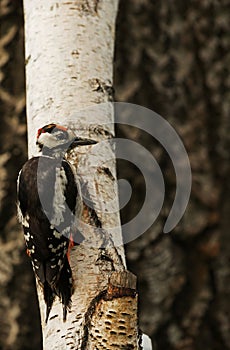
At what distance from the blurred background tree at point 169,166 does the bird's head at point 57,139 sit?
1148 mm

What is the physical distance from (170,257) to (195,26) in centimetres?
110

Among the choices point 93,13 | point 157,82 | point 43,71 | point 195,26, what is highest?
point 195,26

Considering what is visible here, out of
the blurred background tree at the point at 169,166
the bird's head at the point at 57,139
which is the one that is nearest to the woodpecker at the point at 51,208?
the bird's head at the point at 57,139

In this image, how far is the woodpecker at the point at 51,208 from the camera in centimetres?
218

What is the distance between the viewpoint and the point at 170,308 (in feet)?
12.0

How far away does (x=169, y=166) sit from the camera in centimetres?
366

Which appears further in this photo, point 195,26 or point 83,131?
point 195,26

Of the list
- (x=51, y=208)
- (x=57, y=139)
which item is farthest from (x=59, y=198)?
(x=57, y=139)

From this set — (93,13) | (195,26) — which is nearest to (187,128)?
(195,26)

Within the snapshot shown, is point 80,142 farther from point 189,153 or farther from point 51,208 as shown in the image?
point 189,153

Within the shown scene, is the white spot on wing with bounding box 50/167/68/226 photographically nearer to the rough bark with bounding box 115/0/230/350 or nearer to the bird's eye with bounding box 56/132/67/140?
the bird's eye with bounding box 56/132/67/140

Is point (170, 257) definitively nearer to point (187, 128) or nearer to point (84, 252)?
point (187, 128)

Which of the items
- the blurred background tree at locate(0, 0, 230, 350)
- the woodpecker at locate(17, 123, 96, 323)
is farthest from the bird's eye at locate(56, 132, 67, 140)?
the blurred background tree at locate(0, 0, 230, 350)

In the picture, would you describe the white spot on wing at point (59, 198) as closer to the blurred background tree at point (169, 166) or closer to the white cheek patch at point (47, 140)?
the white cheek patch at point (47, 140)
